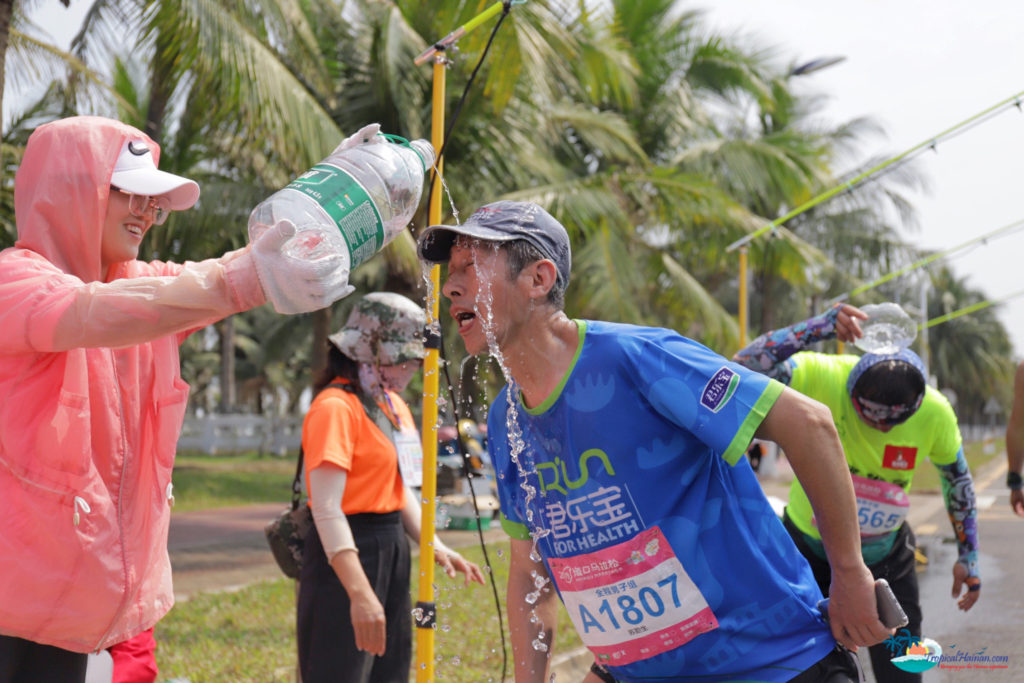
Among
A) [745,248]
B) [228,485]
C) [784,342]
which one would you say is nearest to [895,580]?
[784,342]

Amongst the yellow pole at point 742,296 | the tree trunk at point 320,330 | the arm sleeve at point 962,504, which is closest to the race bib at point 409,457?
the arm sleeve at point 962,504

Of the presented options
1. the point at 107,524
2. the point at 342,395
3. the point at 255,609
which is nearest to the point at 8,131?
the point at 255,609

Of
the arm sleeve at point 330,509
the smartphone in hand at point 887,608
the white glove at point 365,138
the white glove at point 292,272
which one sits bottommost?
the arm sleeve at point 330,509

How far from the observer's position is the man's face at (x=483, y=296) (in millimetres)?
2184

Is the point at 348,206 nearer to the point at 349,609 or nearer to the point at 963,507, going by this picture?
the point at 349,609

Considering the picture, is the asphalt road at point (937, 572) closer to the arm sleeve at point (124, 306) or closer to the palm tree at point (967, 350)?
the arm sleeve at point (124, 306)

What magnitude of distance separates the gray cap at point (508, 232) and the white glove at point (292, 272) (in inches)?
18.3

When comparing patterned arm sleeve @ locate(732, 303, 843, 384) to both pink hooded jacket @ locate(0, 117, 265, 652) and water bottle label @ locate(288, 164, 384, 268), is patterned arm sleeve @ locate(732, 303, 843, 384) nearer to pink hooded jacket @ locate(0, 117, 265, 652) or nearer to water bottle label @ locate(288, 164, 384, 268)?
water bottle label @ locate(288, 164, 384, 268)

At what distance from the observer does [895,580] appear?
13.6 feet

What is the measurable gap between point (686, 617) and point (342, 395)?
1.94m

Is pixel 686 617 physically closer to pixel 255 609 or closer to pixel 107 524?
pixel 107 524

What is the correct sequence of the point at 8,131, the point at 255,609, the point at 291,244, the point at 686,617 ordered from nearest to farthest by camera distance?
the point at 291,244 < the point at 686,617 < the point at 255,609 < the point at 8,131

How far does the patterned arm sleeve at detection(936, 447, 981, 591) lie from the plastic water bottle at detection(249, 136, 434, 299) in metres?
3.10

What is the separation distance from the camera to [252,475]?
23781mm
